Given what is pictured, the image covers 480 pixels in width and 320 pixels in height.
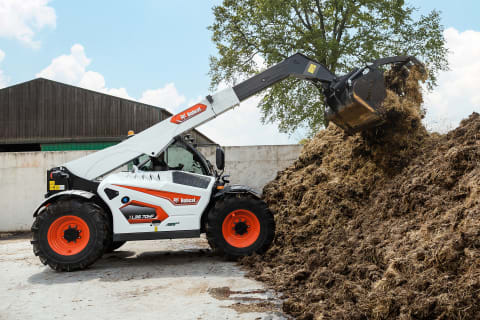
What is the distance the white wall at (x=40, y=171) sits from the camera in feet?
42.9

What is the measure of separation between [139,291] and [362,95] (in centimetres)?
454

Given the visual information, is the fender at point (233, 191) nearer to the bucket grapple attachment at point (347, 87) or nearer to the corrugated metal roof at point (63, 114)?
the bucket grapple attachment at point (347, 87)

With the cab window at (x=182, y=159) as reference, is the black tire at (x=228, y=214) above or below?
below

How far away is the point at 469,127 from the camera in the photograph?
659 cm

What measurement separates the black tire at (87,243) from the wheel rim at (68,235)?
0.04 meters

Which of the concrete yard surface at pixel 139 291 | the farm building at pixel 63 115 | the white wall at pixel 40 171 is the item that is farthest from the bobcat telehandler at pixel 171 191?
the farm building at pixel 63 115

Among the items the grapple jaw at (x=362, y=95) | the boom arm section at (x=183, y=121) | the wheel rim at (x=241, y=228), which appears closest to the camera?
the grapple jaw at (x=362, y=95)

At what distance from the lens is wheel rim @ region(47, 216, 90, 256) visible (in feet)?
21.8

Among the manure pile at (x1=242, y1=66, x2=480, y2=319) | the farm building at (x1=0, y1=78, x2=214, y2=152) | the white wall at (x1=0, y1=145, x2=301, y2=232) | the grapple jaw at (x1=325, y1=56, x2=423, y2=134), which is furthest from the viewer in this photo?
the farm building at (x1=0, y1=78, x2=214, y2=152)

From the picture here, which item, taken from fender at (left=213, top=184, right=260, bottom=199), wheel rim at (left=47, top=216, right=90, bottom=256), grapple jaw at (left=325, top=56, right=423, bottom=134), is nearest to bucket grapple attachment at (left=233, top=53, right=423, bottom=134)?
grapple jaw at (left=325, top=56, right=423, bottom=134)

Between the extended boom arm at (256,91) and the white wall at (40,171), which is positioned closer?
the extended boom arm at (256,91)

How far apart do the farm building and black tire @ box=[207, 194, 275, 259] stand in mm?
18668

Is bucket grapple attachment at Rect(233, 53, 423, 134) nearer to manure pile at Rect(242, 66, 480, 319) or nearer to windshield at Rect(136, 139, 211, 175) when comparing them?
manure pile at Rect(242, 66, 480, 319)

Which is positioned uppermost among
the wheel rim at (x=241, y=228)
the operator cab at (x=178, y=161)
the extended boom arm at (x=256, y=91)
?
the extended boom arm at (x=256, y=91)
